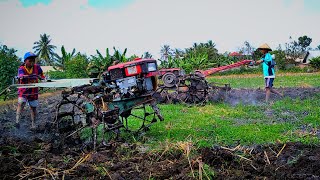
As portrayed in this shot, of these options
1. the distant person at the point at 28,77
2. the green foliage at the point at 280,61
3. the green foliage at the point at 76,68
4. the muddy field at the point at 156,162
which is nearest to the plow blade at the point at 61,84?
the muddy field at the point at 156,162

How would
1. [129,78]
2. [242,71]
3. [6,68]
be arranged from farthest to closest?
[242,71]
[6,68]
[129,78]

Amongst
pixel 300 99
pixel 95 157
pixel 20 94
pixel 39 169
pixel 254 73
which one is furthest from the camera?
pixel 254 73

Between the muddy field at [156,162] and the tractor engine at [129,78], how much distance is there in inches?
39.6

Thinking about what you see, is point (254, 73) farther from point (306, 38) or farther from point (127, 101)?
point (306, 38)

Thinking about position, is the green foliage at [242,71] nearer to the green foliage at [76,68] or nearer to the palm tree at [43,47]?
the green foliage at [76,68]

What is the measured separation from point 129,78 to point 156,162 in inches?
80.3

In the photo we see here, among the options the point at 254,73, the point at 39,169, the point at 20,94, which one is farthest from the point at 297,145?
the point at 254,73

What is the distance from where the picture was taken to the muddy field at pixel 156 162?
13.2 feet

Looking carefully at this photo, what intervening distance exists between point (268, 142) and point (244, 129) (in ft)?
3.48

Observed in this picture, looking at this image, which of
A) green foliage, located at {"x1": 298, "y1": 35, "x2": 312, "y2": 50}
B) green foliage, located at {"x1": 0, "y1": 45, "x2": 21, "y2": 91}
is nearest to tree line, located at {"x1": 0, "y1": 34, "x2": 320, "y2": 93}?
green foliage, located at {"x1": 0, "y1": 45, "x2": 21, "y2": 91}

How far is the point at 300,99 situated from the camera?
425 inches

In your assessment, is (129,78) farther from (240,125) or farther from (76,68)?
(76,68)

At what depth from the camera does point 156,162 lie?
457 centimetres

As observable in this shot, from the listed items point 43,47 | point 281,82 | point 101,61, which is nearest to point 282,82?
point 281,82
